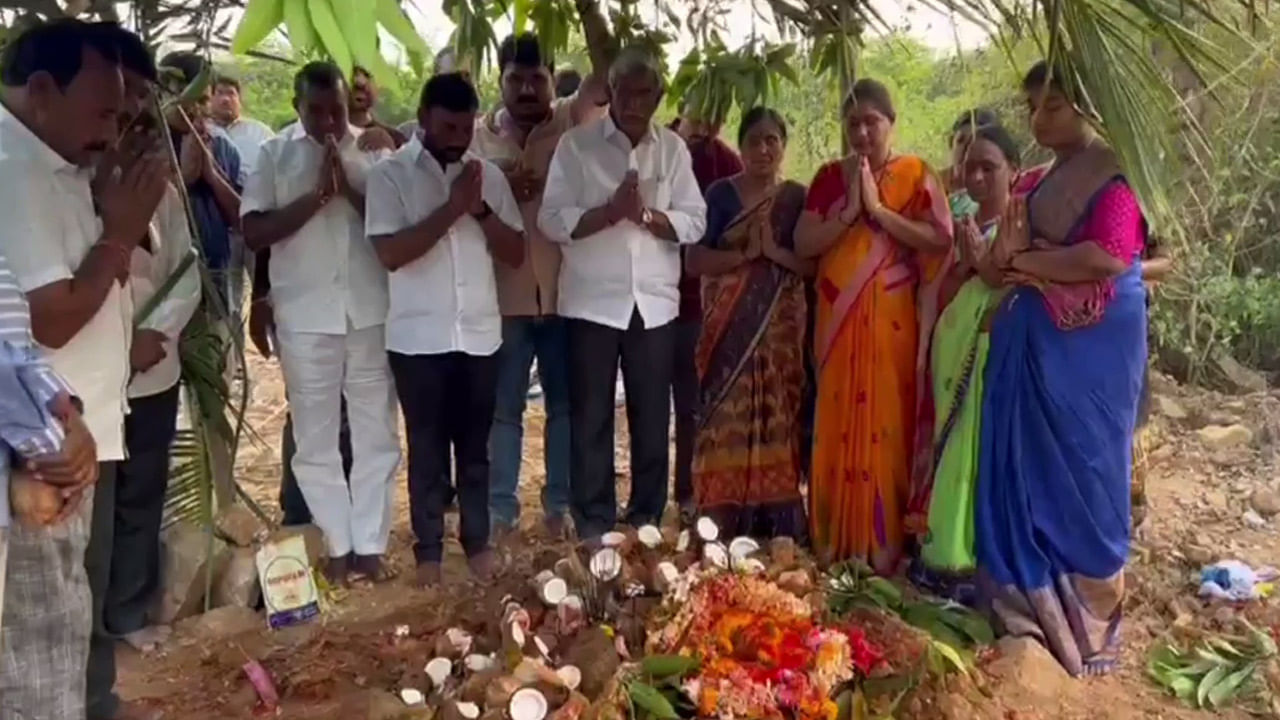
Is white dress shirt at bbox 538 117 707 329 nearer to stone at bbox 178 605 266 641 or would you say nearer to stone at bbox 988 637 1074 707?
stone at bbox 178 605 266 641

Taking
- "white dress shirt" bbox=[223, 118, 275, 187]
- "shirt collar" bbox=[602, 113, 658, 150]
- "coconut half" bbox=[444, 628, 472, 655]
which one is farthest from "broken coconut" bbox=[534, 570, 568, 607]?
"white dress shirt" bbox=[223, 118, 275, 187]

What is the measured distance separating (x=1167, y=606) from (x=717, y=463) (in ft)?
5.25

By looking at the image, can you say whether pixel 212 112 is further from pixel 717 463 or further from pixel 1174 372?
pixel 1174 372

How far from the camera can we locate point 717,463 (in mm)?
3977

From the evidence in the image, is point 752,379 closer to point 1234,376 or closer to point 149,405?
point 149,405

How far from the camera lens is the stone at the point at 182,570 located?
12.0 ft

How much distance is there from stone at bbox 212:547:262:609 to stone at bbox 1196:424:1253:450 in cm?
469

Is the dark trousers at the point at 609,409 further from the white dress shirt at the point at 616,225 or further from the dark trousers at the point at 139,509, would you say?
the dark trousers at the point at 139,509

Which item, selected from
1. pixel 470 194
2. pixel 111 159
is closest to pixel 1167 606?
pixel 470 194

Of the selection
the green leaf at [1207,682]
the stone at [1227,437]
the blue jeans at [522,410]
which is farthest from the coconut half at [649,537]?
the stone at [1227,437]

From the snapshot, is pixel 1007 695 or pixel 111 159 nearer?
pixel 111 159

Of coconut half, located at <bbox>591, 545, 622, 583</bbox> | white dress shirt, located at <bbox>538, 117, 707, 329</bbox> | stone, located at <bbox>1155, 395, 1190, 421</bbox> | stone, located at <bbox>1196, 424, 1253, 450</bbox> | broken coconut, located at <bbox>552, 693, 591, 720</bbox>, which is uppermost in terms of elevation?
white dress shirt, located at <bbox>538, 117, 707, 329</bbox>

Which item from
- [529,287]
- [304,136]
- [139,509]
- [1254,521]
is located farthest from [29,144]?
[1254,521]

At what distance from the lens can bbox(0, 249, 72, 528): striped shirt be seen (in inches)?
73.9
